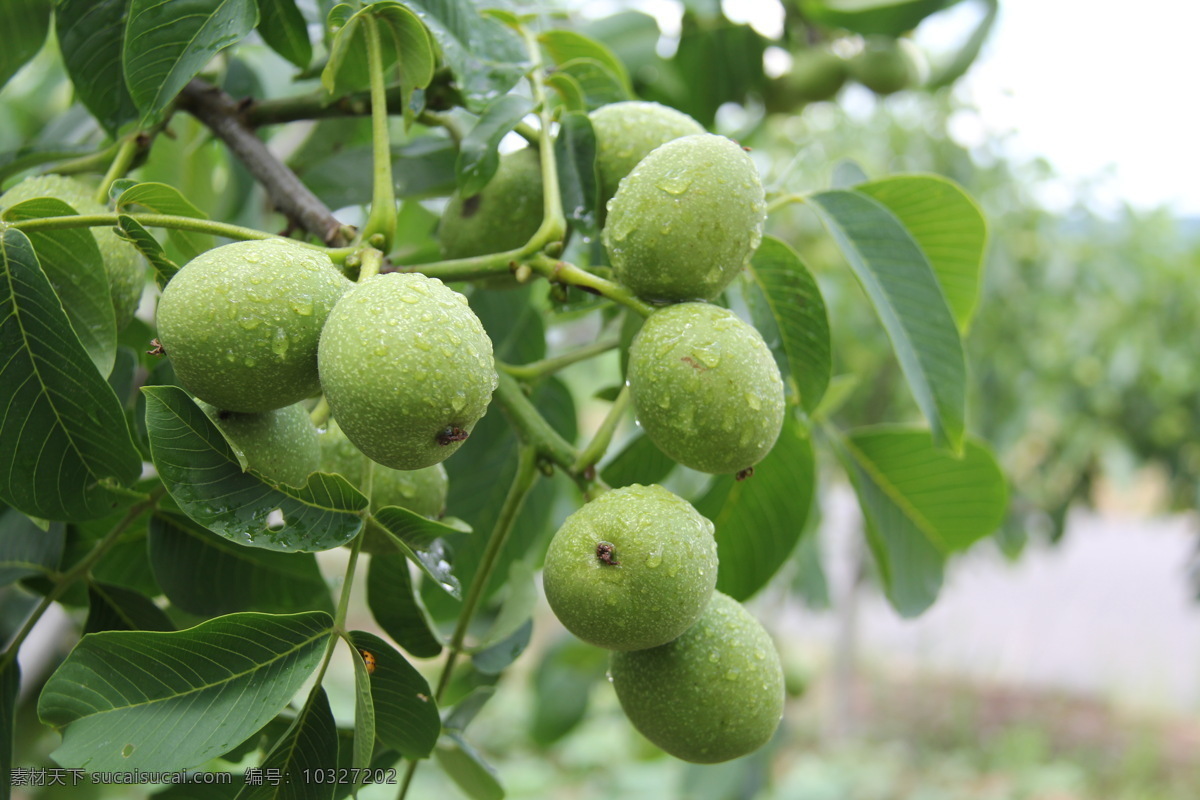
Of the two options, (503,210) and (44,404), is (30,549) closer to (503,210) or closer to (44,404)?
(44,404)

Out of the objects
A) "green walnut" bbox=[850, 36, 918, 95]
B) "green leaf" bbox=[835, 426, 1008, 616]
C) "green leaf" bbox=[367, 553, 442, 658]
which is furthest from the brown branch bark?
"green walnut" bbox=[850, 36, 918, 95]

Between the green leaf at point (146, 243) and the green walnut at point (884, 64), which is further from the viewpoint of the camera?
the green walnut at point (884, 64)

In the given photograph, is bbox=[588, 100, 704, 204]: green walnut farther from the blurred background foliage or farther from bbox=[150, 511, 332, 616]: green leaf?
bbox=[150, 511, 332, 616]: green leaf

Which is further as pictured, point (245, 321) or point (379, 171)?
point (379, 171)

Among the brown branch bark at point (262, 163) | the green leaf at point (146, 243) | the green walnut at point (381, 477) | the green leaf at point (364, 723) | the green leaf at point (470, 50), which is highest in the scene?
the green leaf at point (470, 50)

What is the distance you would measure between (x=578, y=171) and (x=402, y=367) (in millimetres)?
339

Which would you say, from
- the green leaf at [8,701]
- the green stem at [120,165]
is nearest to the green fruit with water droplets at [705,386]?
the green stem at [120,165]

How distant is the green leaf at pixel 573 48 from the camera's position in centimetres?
98

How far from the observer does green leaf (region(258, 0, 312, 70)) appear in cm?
82

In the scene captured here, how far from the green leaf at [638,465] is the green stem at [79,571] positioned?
412mm

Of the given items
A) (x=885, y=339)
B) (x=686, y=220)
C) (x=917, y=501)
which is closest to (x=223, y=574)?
(x=686, y=220)

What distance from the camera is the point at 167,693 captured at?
0.63 meters

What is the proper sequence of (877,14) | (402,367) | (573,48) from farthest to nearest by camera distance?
(877,14) → (573,48) → (402,367)

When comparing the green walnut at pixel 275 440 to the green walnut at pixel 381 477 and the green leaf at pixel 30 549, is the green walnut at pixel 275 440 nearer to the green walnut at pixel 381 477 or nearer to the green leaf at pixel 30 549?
the green walnut at pixel 381 477
